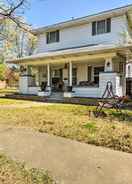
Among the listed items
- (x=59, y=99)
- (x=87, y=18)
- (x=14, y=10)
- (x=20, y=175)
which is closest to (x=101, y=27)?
(x=87, y=18)

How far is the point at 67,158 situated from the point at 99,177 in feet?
3.28

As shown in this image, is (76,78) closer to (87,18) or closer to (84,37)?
(84,37)

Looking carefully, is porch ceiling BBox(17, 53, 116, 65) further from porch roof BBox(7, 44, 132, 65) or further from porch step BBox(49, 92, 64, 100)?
porch step BBox(49, 92, 64, 100)

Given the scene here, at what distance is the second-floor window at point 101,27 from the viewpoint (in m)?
19.1

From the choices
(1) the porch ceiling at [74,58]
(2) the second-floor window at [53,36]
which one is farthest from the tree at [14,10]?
(2) the second-floor window at [53,36]

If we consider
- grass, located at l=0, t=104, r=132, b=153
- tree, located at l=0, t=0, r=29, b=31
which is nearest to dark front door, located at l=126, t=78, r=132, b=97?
grass, located at l=0, t=104, r=132, b=153

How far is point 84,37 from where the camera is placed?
20.5 meters

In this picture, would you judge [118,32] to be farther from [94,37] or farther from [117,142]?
[117,142]

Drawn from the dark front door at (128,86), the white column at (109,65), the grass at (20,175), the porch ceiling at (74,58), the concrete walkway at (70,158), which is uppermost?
the porch ceiling at (74,58)

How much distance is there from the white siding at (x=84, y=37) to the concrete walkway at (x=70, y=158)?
13781mm

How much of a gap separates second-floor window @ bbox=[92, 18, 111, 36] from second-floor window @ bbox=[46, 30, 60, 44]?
12.5 ft

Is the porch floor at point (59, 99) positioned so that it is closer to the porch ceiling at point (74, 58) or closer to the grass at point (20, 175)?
the porch ceiling at point (74, 58)

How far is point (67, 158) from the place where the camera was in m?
4.71

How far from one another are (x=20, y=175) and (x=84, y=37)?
58.0 feet
